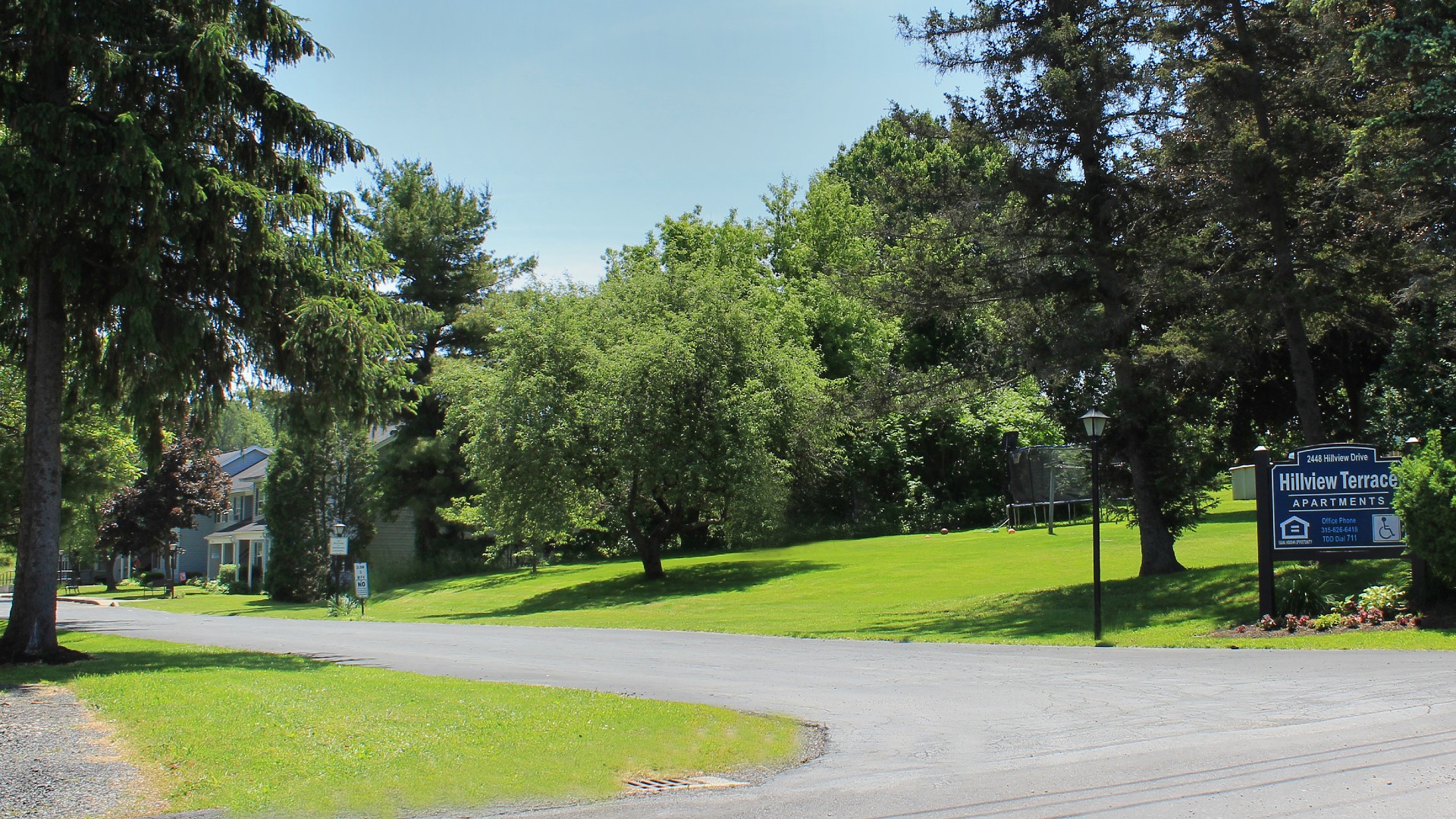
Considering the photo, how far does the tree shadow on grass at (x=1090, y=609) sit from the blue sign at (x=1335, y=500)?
1.75m

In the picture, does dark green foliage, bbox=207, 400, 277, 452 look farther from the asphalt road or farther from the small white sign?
the asphalt road

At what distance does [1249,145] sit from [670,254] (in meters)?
34.6

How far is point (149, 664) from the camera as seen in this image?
1409 cm

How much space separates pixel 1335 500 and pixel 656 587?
19853 millimetres

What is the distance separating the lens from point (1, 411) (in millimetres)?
24516

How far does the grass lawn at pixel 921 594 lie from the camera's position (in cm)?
1834

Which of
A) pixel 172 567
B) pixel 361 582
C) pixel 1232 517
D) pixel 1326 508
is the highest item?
pixel 1326 508

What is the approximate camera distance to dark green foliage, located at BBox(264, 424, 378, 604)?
4334 cm

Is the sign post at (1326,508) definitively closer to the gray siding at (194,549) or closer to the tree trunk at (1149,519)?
the tree trunk at (1149,519)

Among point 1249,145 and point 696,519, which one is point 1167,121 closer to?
point 1249,145

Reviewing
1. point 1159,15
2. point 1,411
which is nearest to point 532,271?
point 1,411

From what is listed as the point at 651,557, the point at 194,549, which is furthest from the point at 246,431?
the point at 651,557

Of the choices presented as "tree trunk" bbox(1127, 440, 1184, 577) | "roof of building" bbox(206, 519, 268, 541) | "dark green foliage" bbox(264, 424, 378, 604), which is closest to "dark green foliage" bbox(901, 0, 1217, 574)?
"tree trunk" bbox(1127, 440, 1184, 577)

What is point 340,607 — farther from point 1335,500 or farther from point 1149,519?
point 1335,500
